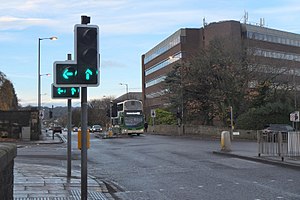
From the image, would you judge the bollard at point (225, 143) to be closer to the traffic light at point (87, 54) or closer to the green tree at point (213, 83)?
the traffic light at point (87, 54)

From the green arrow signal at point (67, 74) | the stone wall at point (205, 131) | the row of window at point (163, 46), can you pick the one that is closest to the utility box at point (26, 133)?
the stone wall at point (205, 131)

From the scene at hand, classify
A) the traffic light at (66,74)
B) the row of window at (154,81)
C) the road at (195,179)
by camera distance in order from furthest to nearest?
1. the row of window at (154,81)
2. the road at (195,179)
3. the traffic light at (66,74)

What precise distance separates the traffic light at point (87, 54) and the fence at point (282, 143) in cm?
1255

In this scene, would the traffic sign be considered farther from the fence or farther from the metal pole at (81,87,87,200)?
the fence

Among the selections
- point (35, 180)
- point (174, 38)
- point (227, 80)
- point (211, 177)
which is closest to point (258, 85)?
point (227, 80)

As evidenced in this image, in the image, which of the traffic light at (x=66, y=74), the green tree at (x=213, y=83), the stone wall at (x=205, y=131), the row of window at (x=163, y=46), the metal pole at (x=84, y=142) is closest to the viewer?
the metal pole at (x=84, y=142)

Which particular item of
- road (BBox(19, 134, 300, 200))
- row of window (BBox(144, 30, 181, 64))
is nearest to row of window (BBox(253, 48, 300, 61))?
row of window (BBox(144, 30, 181, 64))

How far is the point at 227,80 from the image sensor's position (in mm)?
48969

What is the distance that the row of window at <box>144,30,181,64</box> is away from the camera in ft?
313

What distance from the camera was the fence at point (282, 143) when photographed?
18938 millimetres

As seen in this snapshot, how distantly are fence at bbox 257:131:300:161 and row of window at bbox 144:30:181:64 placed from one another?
7484 centimetres

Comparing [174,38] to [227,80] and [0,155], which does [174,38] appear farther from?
[0,155]

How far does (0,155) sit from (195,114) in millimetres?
51078

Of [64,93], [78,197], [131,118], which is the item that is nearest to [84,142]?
[78,197]
